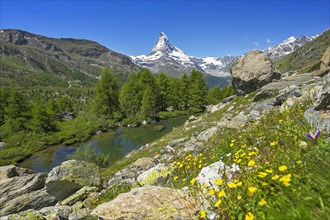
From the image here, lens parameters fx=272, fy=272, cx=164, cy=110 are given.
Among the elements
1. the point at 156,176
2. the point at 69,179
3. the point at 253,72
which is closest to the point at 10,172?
the point at 69,179

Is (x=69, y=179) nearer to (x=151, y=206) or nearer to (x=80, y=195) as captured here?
(x=80, y=195)

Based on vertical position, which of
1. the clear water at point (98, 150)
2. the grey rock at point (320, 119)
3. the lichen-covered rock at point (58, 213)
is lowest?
the clear water at point (98, 150)

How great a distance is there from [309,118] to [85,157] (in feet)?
73.0

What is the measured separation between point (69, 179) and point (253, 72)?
26.7 meters

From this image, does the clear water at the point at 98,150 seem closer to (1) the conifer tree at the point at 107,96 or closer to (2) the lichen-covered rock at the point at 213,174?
(1) the conifer tree at the point at 107,96

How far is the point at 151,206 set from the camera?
4500 mm

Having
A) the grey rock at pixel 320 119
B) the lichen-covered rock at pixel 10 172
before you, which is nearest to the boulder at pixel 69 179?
the lichen-covered rock at pixel 10 172

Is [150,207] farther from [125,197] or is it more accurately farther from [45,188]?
[45,188]

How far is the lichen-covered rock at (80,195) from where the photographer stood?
11733 mm

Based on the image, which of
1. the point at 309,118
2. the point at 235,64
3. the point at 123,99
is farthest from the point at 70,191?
the point at 123,99

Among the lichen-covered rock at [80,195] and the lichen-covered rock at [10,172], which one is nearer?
the lichen-covered rock at [80,195]

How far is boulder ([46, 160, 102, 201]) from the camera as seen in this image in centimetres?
1300

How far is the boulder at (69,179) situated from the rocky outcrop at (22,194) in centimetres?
48

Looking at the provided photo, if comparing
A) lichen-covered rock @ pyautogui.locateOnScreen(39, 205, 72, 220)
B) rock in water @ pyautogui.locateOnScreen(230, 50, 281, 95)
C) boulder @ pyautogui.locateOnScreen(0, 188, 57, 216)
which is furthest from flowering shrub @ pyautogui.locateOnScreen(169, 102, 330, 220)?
rock in water @ pyautogui.locateOnScreen(230, 50, 281, 95)
